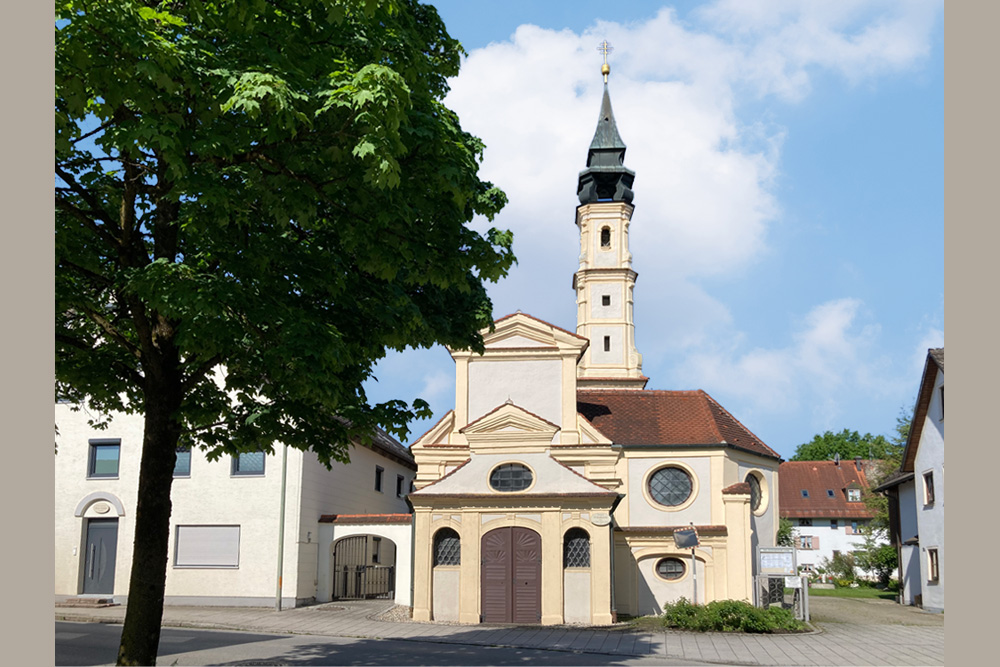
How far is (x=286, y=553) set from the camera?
2667cm

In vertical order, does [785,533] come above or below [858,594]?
above

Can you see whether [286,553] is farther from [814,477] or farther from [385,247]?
[814,477]

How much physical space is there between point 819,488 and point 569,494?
161 ft

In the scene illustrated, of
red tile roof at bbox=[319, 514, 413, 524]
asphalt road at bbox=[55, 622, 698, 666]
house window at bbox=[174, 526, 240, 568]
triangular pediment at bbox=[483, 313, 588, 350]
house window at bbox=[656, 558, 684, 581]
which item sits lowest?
asphalt road at bbox=[55, 622, 698, 666]

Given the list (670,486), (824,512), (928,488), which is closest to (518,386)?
(670,486)

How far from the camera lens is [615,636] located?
21188mm

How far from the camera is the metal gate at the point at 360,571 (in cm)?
2903

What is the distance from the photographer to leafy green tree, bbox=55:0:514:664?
8.34 m

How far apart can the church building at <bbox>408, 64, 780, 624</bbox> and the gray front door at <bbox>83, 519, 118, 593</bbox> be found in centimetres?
1000

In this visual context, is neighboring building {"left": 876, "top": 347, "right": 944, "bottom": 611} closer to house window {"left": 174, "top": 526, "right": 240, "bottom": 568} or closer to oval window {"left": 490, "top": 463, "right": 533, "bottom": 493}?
oval window {"left": 490, "top": 463, "right": 533, "bottom": 493}

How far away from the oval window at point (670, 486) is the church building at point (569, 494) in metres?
0.04

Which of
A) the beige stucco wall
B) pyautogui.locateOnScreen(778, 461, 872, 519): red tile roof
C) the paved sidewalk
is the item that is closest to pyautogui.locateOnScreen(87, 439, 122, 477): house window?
the paved sidewalk

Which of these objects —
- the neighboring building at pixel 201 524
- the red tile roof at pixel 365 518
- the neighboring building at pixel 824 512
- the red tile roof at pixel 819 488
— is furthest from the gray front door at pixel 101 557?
the neighboring building at pixel 824 512

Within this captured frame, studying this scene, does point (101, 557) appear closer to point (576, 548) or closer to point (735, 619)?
point (576, 548)
